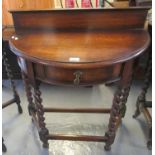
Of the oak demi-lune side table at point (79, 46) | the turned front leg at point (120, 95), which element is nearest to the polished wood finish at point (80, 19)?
the oak demi-lune side table at point (79, 46)

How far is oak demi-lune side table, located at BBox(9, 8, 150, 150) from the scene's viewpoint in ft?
2.65

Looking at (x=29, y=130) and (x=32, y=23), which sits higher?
(x=32, y=23)

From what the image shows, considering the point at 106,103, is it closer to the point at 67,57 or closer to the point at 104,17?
the point at 104,17

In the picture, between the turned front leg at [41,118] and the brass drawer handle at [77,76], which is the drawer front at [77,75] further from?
the turned front leg at [41,118]

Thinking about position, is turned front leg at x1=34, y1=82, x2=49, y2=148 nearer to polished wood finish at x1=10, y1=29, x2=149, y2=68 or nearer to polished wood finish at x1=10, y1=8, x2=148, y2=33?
polished wood finish at x1=10, y1=29, x2=149, y2=68

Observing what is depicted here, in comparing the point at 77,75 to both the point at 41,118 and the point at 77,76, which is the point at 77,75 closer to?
the point at 77,76

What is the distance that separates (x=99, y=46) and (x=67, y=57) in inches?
7.3

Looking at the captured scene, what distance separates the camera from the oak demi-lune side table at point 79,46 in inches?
31.8

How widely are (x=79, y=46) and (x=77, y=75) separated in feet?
0.51

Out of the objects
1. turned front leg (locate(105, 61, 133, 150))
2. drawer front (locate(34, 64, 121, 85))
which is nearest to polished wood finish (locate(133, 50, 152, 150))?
turned front leg (locate(105, 61, 133, 150))

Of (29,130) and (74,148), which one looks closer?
(74,148)

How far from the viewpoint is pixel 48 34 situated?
104cm

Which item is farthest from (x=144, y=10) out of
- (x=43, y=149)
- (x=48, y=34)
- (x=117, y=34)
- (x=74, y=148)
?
(x=43, y=149)

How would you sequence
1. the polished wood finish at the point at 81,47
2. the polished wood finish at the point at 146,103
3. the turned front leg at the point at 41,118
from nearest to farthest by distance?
the polished wood finish at the point at 81,47 < the turned front leg at the point at 41,118 < the polished wood finish at the point at 146,103
